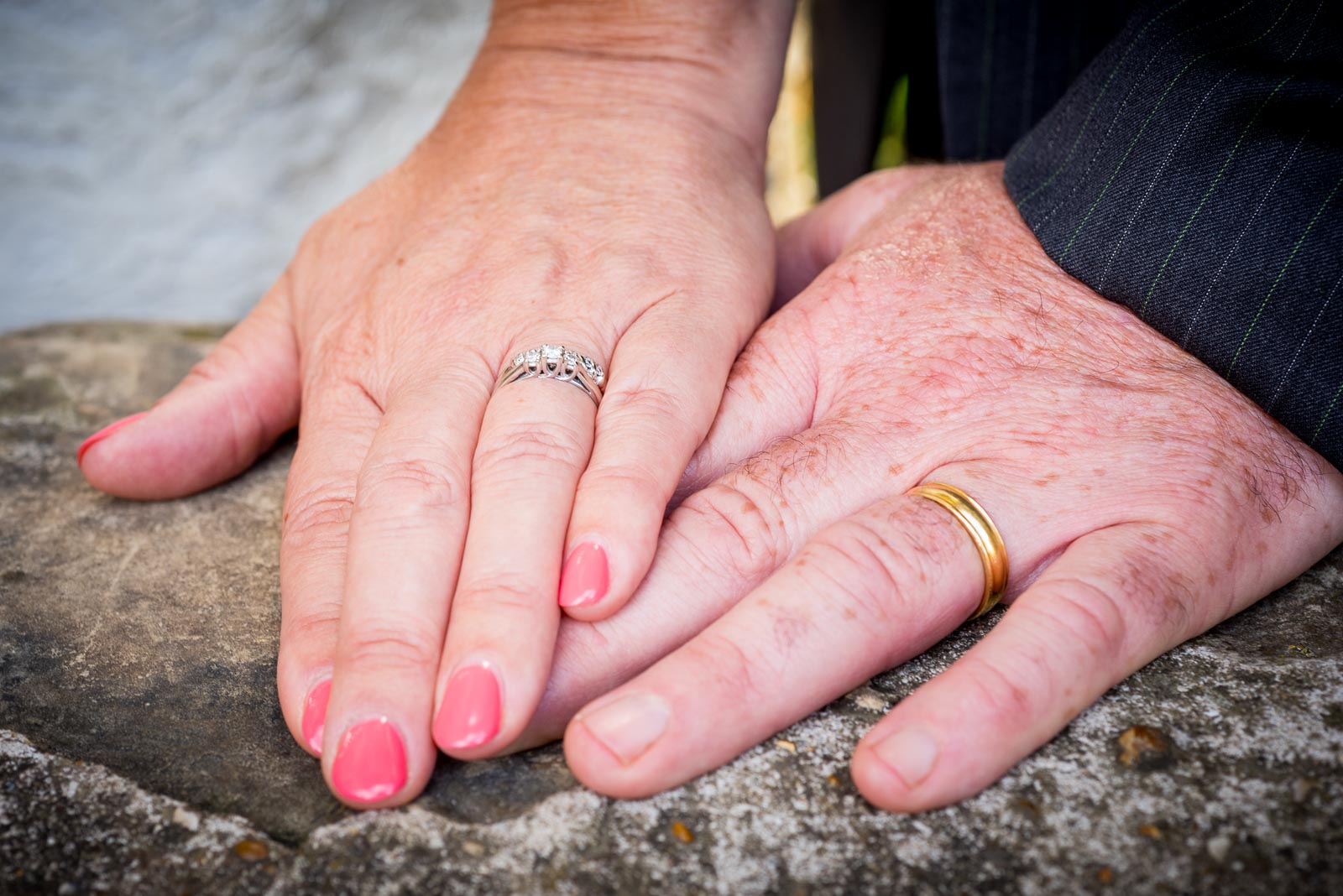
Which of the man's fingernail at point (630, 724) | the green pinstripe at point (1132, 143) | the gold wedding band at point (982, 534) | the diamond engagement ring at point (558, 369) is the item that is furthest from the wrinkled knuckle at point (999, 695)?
the green pinstripe at point (1132, 143)

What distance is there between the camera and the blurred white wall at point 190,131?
70.7 inches

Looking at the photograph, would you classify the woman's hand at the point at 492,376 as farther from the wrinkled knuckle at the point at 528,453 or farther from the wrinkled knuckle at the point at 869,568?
the wrinkled knuckle at the point at 869,568

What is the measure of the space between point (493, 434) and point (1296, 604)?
0.79m

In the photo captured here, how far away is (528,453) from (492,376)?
158 millimetres

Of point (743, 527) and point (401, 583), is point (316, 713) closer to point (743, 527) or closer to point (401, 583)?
point (401, 583)

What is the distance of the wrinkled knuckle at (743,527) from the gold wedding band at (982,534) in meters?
0.13

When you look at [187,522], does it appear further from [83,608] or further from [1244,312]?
[1244,312]

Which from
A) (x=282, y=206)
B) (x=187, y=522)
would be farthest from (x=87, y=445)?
(x=282, y=206)

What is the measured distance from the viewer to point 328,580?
852 millimetres

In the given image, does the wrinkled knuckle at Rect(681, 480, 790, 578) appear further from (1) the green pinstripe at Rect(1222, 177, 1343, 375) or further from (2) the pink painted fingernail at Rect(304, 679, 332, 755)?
(1) the green pinstripe at Rect(1222, 177, 1343, 375)

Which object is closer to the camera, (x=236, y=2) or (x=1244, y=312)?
(x=1244, y=312)

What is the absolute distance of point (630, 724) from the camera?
0.68 meters

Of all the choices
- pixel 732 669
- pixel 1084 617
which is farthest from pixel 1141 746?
pixel 732 669

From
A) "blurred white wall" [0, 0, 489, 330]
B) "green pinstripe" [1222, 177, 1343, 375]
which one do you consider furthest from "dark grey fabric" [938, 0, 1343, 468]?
"blurred white wall" [0, 0, 489, 330]
